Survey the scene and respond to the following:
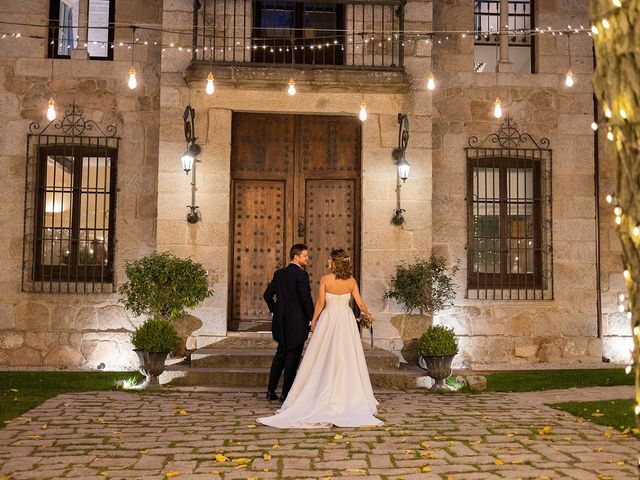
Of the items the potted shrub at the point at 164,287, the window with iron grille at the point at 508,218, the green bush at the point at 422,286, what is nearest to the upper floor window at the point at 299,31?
the window with iron grille at the point at 508,218

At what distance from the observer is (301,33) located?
1075 cm

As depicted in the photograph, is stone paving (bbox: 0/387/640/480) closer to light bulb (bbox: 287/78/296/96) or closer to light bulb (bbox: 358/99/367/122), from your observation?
light bulb (bbox: 358/99/367/122)

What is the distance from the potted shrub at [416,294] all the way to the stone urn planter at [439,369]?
3.34 feet

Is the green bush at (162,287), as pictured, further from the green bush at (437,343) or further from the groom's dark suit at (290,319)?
the green bush at (437,343)

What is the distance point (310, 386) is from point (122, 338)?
15.5ft

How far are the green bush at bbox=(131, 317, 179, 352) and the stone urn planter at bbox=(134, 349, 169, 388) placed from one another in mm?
60

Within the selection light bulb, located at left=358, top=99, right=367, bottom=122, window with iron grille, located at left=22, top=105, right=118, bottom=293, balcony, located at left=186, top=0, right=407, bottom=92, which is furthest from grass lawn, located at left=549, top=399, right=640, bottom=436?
window with iron grille, located at left=22, top=105, right=118, bottom=293

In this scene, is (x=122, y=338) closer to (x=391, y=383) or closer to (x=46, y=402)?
(x=46, y=402)

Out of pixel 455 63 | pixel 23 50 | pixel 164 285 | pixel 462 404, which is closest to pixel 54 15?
pixel 23 50

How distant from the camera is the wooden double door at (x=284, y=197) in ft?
33.6

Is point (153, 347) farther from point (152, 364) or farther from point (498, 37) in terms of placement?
point (498, 37)

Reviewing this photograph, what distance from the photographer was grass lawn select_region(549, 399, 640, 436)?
6085 mm

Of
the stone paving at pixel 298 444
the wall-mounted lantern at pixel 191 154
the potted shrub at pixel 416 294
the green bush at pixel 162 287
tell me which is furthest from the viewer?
the wall-mounted lantern at pixel 191 154

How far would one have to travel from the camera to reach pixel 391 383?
27.2 feet
